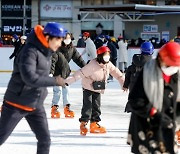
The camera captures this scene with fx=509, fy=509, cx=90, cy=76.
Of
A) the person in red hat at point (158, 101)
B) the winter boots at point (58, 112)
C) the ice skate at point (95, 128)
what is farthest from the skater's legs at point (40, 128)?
the winter boots at point (58, 112)

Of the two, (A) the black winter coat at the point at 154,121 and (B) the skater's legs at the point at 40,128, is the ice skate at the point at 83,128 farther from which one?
(A) the black winter coat at the point at 154,121

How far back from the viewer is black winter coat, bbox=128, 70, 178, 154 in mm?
3254

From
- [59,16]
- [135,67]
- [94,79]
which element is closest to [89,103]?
[94,79]

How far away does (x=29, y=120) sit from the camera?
162 inches

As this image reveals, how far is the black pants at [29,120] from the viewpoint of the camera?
3.97 m

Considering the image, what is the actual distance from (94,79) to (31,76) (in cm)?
232

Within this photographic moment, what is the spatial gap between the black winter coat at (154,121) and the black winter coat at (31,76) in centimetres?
78

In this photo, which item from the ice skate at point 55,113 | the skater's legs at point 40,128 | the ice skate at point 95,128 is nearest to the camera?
the skater's legs at point 40,128

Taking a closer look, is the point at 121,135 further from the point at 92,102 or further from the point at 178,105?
the point at 178,105

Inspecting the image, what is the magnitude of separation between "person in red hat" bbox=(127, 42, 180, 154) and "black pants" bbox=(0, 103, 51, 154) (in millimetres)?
975

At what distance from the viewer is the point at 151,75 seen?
3248mm

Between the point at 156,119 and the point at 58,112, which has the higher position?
the point at 156,119

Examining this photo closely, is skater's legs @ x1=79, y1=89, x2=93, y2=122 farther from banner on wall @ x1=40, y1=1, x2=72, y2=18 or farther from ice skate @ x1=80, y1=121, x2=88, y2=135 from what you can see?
banner on wall @ x1=40, y1=1, x2=72, y2=18

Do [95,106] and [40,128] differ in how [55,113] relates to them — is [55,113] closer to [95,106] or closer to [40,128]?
[95,106]
